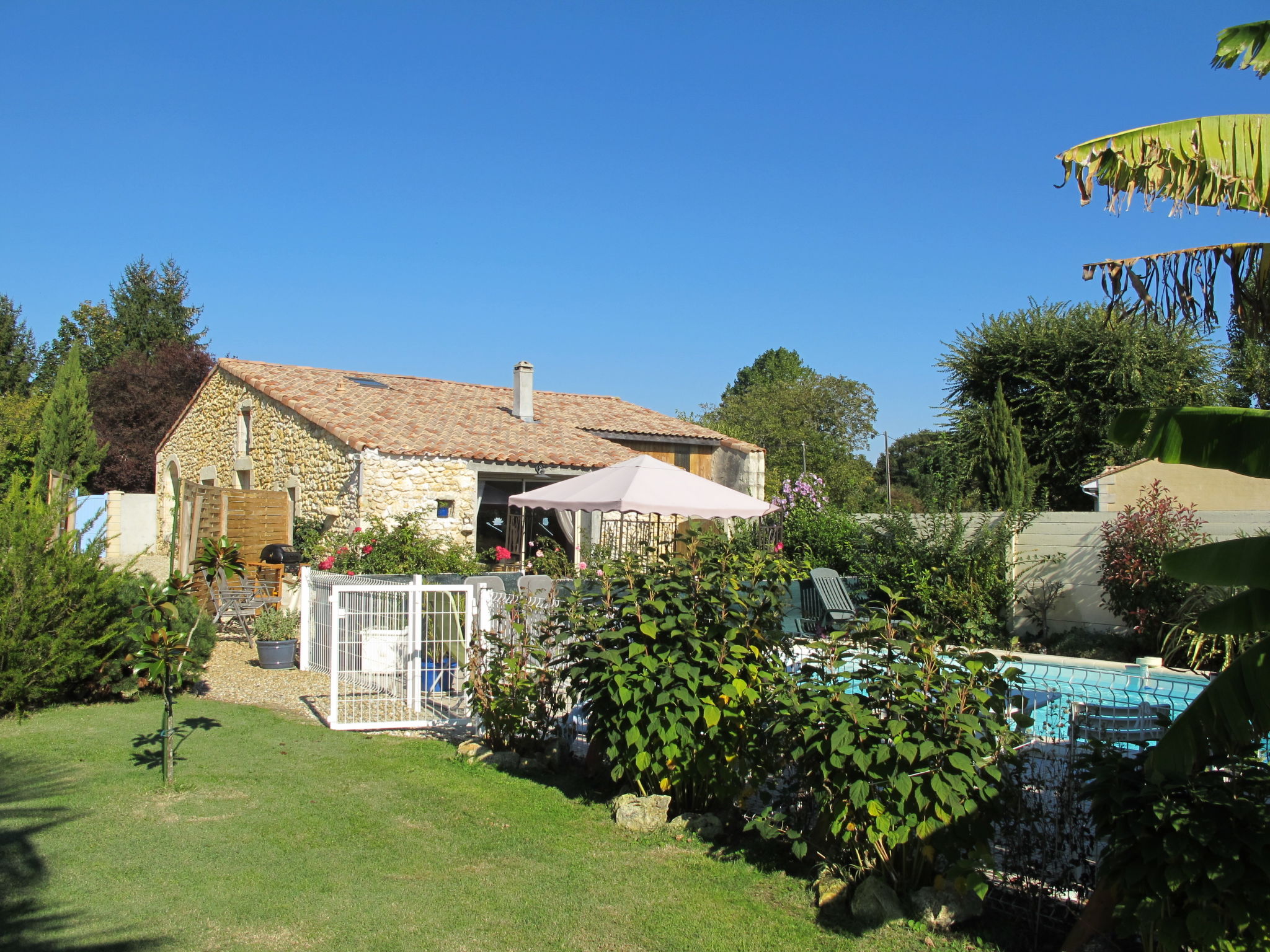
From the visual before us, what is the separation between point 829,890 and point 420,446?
16.2 metres

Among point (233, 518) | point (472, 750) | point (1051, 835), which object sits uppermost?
point (233, 518)

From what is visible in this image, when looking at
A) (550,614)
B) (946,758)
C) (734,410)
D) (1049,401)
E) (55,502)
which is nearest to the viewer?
(946,758)

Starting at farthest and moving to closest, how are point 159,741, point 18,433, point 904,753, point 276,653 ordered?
point 18,433 → point 276,653 → point 159,741 → point 904,753

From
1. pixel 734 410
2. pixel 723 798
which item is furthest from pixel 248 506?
pixel 734 410

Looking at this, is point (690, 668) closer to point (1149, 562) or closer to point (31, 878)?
point (31, 878)

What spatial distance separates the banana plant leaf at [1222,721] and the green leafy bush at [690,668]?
77.7 inches

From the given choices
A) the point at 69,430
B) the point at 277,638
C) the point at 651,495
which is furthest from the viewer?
the point at 69,430

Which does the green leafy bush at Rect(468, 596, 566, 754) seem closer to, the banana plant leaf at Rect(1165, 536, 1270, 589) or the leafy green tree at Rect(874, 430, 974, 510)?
the banana plant leaf at Rect(1165, 536, 1270, 589)

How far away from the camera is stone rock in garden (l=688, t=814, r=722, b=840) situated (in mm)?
5203

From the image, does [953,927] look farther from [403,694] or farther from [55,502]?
[55,502]

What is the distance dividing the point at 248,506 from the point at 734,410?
30596mm

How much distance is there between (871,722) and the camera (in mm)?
3980

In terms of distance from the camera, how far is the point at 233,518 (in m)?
16.8

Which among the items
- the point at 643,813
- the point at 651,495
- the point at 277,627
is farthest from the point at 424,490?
the point at 643,813
